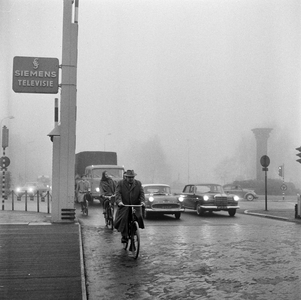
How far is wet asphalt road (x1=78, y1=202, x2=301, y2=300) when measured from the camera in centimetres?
619

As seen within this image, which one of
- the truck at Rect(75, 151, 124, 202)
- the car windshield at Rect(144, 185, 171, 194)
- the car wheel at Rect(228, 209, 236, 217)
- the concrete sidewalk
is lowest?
the car wheel at Rect(228, 209, 236, 217)

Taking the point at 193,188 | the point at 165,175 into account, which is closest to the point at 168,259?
the point at 193,188

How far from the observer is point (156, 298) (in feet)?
19.1

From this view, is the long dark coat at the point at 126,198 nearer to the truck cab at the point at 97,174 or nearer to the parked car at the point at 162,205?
the parked car at the point at 162,205

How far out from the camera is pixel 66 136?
14.9m

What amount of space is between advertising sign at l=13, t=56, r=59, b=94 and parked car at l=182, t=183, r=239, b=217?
7.78m

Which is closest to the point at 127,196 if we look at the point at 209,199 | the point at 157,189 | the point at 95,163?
the point at 157,189

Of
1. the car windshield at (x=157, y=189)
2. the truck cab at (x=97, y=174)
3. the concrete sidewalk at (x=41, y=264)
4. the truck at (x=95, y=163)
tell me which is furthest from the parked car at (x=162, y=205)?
the truck at (x=95, y=163)

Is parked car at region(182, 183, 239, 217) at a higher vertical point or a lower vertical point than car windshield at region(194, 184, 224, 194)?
lower

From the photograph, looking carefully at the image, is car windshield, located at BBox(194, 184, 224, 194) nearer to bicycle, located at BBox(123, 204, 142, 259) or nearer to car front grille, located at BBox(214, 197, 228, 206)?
car front grille, located at BBox(214, 197, 228, 206)

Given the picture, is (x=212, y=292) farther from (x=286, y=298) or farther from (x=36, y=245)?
(x=36, y=245)

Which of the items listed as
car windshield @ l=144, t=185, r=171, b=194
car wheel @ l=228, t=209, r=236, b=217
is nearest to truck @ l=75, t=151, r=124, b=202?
car windshield @ l=144, t=185, r=171, b=194

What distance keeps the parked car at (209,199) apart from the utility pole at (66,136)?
20.7 ft

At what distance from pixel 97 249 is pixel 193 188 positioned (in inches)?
436
